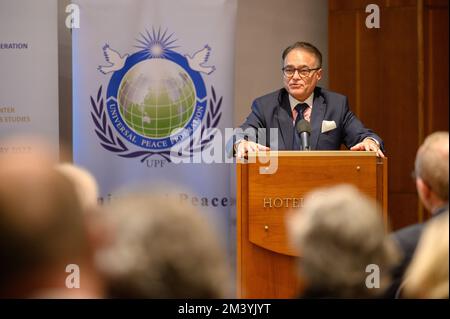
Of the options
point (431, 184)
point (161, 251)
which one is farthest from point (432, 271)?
point (161, 251)

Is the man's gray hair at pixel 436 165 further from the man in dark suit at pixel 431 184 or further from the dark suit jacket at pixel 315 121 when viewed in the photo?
the dark suit jacket at pixel 315 121

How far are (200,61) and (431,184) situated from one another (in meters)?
3.54

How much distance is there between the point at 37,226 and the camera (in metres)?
1.54

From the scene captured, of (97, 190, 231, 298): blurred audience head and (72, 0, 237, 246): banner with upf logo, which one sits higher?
(72, 0, 237, 246): banner with upf logo

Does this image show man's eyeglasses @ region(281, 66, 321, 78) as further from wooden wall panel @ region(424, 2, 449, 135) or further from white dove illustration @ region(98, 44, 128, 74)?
wooden wall panel @ region(424, 2, 449, 135)

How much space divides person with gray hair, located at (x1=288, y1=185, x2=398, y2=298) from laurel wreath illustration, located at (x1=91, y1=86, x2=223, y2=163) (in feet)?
13.1

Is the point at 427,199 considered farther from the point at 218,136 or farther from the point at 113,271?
the point at 218,136

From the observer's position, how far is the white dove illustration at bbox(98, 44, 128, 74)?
5.84 meters

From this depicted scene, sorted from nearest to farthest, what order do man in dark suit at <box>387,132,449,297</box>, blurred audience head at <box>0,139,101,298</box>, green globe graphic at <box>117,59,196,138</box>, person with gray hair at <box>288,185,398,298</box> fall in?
blurred audience head at <box>0,139,101,298</box> < person with gray hair at <box>288,185,398,298</box> < man in dark suit at <box>387,132,449,297</box> < green globe graphic at <box>117,59,196,138</box>

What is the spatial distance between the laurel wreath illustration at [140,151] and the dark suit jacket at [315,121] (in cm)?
100

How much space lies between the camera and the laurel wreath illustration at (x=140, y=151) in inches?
230

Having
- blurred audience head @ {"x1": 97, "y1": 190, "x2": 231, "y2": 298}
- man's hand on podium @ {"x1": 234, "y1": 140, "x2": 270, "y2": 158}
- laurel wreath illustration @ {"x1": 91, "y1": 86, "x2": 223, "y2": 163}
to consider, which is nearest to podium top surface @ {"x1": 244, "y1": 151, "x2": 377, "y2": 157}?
man's hand on podium @ {"x1": 234, "y1": 140, "x2": 270, "y2": 158}

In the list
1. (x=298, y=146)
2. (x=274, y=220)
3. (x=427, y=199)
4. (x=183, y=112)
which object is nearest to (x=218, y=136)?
(x=183, y=112)
